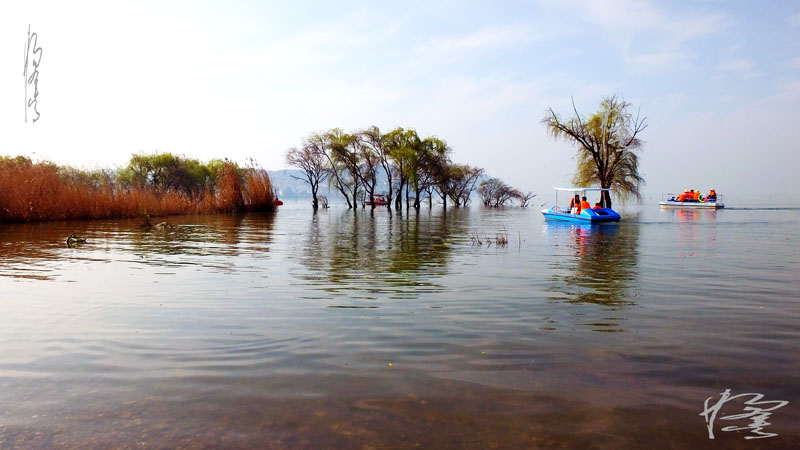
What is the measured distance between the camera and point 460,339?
625 centimetres

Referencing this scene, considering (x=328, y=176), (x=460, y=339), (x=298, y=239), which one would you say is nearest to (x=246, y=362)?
Answer: (x=460, y=339)

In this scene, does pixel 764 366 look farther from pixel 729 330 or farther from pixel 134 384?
pixel 134 384

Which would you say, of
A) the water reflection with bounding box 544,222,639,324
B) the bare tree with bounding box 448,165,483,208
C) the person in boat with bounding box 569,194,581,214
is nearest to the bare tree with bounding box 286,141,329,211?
the bare tree with bounding box 448,165,483,208

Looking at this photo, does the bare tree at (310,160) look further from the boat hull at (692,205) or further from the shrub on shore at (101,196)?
the boat hull at (692,205)

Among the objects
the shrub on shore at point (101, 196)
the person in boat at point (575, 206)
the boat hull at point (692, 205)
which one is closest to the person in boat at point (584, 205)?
the person in boat at point (575, 206)

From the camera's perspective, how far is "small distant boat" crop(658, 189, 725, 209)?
203 ft

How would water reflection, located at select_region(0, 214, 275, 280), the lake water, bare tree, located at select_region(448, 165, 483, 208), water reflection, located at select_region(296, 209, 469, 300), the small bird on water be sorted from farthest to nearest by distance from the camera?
bare tree, located at select_region(448, 165, 483, 208)
the small bird on water
water reflection, located at select_region(0, 214, 275, 280)
water reflection, located at select_region(296, 209, 469, 300)
the lake water

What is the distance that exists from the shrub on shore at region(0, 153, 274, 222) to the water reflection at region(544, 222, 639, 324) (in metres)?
26.3

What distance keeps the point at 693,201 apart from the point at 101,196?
62597mm

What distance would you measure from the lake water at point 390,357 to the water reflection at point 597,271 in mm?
108

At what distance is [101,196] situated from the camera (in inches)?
1334

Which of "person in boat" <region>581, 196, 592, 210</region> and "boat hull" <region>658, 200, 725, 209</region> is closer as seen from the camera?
"person in boat" <region>581, 196, 592, 210</region>

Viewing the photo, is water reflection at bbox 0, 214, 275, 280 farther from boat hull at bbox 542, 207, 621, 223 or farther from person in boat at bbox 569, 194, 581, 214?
person in boat at bbox 569, 194, 581, 214

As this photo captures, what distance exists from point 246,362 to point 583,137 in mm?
51652
